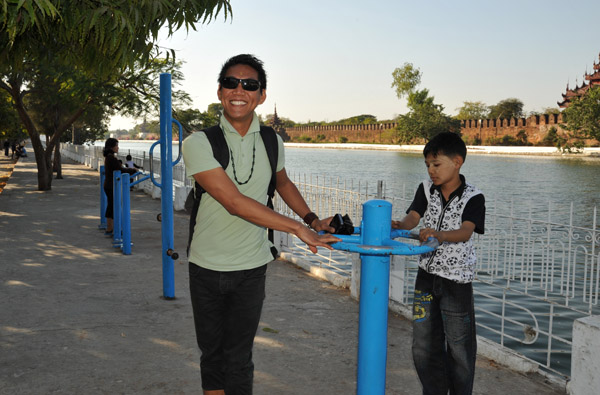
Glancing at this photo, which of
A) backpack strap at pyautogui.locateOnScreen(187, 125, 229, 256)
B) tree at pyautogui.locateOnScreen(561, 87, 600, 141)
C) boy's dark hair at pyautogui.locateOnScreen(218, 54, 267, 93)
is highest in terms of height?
tree at pyautogui.locateOnScreen(561, 87, 600, 141)

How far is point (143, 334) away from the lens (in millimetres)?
4777

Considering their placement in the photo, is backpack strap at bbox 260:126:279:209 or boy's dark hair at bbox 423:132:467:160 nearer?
backpack strap at bbox 260:126:279:209

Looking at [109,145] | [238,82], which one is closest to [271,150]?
[238,82]

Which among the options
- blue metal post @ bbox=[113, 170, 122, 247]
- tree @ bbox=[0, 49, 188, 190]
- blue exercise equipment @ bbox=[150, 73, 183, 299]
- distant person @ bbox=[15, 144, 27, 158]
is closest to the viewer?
blue exercise equipment @ bbox=[150, 73, 183, 299]

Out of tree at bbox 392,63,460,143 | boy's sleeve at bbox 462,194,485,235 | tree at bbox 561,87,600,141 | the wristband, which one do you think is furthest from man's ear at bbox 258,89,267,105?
tree at bbox 392,63,460,143

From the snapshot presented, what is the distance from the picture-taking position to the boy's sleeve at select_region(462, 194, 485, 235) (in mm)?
Result: 2986

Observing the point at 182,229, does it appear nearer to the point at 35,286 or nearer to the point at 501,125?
the point at 35,286

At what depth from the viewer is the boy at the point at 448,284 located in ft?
9.75

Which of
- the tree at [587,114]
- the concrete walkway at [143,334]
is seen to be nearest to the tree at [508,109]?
the tree at [587,114]

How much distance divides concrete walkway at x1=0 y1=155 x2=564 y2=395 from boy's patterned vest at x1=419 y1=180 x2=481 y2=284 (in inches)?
46.0

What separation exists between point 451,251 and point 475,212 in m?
0.23

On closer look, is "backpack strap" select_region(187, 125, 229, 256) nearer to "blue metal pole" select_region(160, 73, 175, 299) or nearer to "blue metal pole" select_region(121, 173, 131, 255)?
"blue metal pole" select_region(160, 73, 175, 299)

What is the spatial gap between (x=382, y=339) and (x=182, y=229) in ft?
29.9

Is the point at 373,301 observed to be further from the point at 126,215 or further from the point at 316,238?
the point at 126,215
